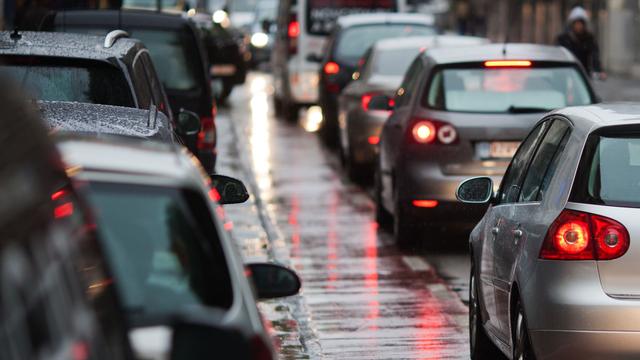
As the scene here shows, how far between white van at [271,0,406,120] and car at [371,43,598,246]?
48.7ft

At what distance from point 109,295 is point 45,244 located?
14.4 inches

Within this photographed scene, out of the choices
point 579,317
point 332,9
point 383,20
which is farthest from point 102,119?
point 332,9

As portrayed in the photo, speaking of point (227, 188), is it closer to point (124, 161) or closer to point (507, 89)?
point (124, 161)

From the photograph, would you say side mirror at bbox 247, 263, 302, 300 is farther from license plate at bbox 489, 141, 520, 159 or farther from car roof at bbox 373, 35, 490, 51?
car roof at bbox 373, 35, 490, 51

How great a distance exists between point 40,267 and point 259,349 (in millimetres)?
1274

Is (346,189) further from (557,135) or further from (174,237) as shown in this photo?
(174,237)

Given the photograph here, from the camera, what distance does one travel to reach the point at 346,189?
62.5 feet

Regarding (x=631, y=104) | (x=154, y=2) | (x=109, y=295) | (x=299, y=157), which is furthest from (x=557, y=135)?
(x=154, y=2)

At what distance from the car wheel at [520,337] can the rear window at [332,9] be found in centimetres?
2390

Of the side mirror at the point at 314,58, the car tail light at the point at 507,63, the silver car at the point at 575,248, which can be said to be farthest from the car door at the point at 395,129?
A: the side mirror at the point at 314,58

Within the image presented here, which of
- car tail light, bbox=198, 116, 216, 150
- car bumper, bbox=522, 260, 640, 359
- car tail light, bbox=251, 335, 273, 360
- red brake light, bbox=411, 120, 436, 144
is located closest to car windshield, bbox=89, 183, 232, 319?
car tail light, bbox=251, 335, 273, 360

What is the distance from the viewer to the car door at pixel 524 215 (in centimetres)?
752

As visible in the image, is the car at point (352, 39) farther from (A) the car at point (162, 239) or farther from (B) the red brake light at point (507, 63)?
(A) the car at point (162, 239)

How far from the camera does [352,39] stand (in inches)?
936
